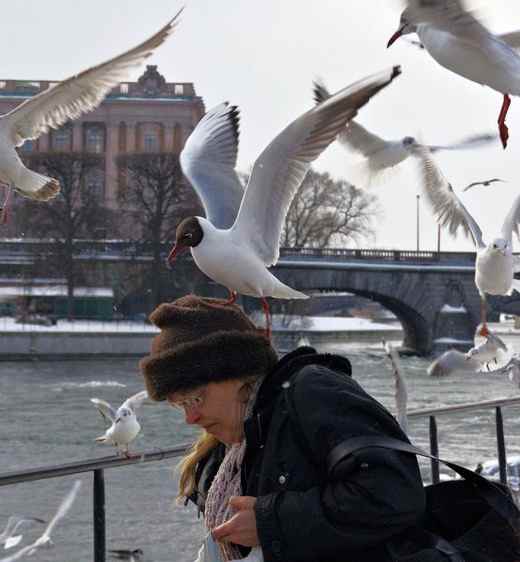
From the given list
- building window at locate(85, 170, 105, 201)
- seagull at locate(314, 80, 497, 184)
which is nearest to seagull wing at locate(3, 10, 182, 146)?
seagull at locate(314, 80, 497, 184)

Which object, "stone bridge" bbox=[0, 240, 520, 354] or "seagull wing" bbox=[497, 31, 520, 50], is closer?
"seagull wing" bbox=[497, 31, 520, 50]

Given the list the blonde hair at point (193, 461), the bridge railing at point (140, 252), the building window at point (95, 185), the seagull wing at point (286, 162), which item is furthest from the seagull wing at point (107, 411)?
the building window at point (95, 185)

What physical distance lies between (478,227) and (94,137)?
132 ft

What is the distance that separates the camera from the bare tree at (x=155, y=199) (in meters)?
27.7

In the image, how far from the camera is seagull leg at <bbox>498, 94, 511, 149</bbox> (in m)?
2.26

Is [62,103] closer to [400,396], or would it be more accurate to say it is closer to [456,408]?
[400,396]

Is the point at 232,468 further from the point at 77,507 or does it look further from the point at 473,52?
the point at 77,507

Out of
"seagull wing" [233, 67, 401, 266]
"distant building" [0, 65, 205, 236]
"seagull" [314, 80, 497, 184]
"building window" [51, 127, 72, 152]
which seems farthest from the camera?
"building window" [51, 127, 72, 152]

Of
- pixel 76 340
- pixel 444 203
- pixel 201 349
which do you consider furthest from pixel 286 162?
pixel 76 340

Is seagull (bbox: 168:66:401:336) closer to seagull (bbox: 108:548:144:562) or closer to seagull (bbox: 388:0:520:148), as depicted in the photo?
seagull (bbox: 388:0:520:148)

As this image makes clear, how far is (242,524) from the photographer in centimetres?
127

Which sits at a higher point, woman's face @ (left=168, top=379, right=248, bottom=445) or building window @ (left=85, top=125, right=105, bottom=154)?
building window @ (left=85, top=125, right=105, bottom=154)

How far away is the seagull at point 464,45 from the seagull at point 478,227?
1180 mm

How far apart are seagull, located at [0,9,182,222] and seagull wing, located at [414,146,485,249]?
1.07 m
